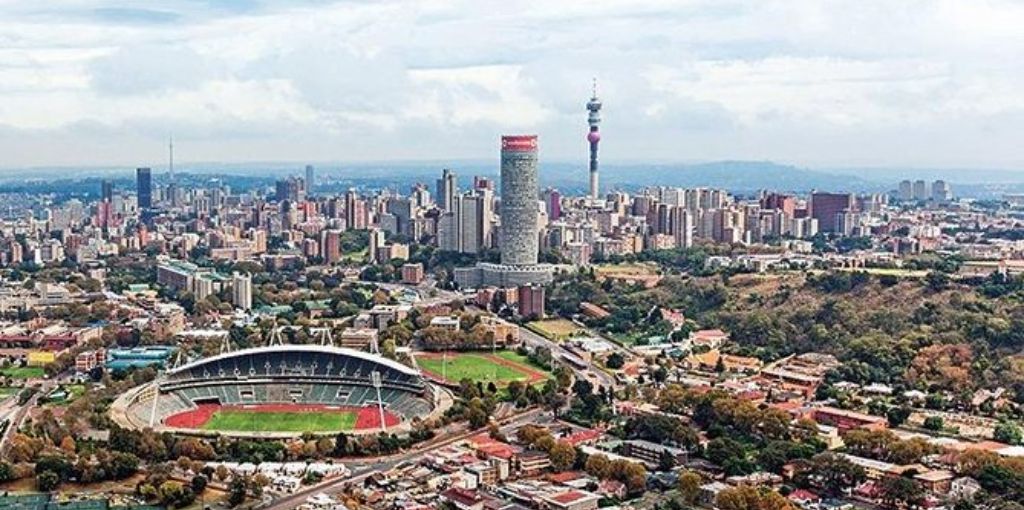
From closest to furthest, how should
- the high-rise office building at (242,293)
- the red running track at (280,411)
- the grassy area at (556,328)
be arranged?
the red running track at (280,411), the grassy area at (556,328), the high-rise office building at (242,293)

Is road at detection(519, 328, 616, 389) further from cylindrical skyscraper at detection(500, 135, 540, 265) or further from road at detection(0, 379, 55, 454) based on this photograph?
road at detection(0, 379, 55, 454)

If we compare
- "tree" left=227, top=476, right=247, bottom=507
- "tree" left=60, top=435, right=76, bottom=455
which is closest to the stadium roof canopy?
"tree" left=60, top=435, right=76, bottom=455

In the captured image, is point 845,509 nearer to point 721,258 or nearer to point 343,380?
point 343,380

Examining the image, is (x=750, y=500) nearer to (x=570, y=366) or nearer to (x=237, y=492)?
(x=237, y=492)

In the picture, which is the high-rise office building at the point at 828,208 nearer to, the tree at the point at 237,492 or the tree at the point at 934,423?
the tree at the point at 934,423

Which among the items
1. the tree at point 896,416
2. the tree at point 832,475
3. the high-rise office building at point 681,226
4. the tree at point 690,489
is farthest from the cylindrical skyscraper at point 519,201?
the tree at point 690,489

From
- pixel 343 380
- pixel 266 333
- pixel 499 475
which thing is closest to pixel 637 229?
pixel 266 333
